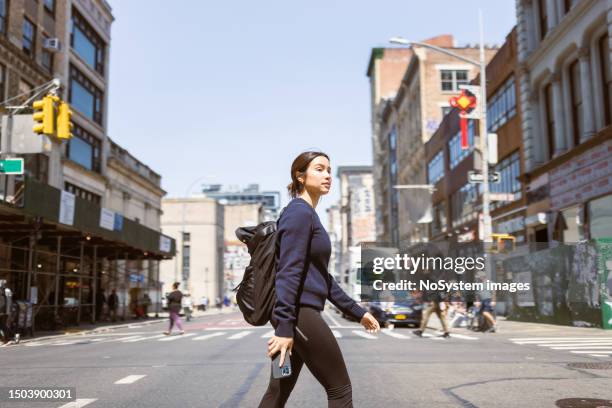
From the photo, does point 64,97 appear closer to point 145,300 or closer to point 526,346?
point 145,300

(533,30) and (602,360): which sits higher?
(533,30)

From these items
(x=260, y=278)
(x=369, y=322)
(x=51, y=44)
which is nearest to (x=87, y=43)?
(x=51, y=44)

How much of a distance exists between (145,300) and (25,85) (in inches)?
684

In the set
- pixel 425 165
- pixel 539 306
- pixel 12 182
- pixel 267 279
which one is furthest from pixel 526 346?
pixel 425 165

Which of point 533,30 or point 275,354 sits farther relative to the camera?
point 533,30

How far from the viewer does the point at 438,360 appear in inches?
448

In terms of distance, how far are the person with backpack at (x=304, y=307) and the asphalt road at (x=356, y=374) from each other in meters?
3.61

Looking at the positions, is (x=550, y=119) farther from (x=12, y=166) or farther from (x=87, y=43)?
(x=87, y=43)

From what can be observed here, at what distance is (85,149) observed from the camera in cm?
3784

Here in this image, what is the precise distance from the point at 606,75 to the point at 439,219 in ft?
90.4

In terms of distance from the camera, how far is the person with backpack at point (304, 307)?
3.40 metres

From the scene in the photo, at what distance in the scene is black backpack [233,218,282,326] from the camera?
11.8 feet

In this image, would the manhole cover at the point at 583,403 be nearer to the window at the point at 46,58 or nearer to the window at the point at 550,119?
the window at the point at 550,119

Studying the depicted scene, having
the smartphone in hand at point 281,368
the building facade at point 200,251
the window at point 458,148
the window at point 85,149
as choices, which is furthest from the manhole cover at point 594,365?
the building facade at point 200,251
